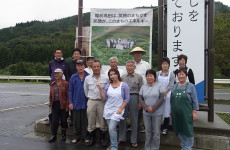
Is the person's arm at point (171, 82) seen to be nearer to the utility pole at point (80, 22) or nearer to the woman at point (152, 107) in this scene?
the woman at point (152, 107)

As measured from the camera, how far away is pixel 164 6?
231 inches

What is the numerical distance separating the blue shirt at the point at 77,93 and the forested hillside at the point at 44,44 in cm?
246

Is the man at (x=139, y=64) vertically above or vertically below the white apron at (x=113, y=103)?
above

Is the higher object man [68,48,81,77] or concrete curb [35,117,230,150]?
man [68,48,81,77]

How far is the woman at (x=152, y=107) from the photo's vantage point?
4363 millimetres

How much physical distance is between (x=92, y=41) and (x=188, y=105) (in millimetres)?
3110

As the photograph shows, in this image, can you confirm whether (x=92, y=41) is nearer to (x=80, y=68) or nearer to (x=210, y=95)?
(x=80, y=68)

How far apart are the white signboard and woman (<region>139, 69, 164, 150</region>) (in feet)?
4.69

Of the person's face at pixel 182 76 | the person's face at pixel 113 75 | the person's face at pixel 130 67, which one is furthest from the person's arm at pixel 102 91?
the person's face at pixel 182 76

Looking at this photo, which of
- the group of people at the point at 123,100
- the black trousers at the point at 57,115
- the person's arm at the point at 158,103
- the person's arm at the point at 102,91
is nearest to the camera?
the group of people at the point at 123,100

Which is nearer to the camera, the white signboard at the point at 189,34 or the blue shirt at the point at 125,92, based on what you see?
the blue shirt at the point at 125,92

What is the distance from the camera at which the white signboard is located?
5.51m

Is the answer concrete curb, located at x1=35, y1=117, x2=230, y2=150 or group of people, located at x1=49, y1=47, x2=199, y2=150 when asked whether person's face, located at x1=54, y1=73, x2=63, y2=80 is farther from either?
concrete curb, located at x1=35, y1=117, x2=230, y2=150

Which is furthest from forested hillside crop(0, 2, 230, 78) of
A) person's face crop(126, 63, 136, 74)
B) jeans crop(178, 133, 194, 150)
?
jeans crop(178, 133, 194, 150)
